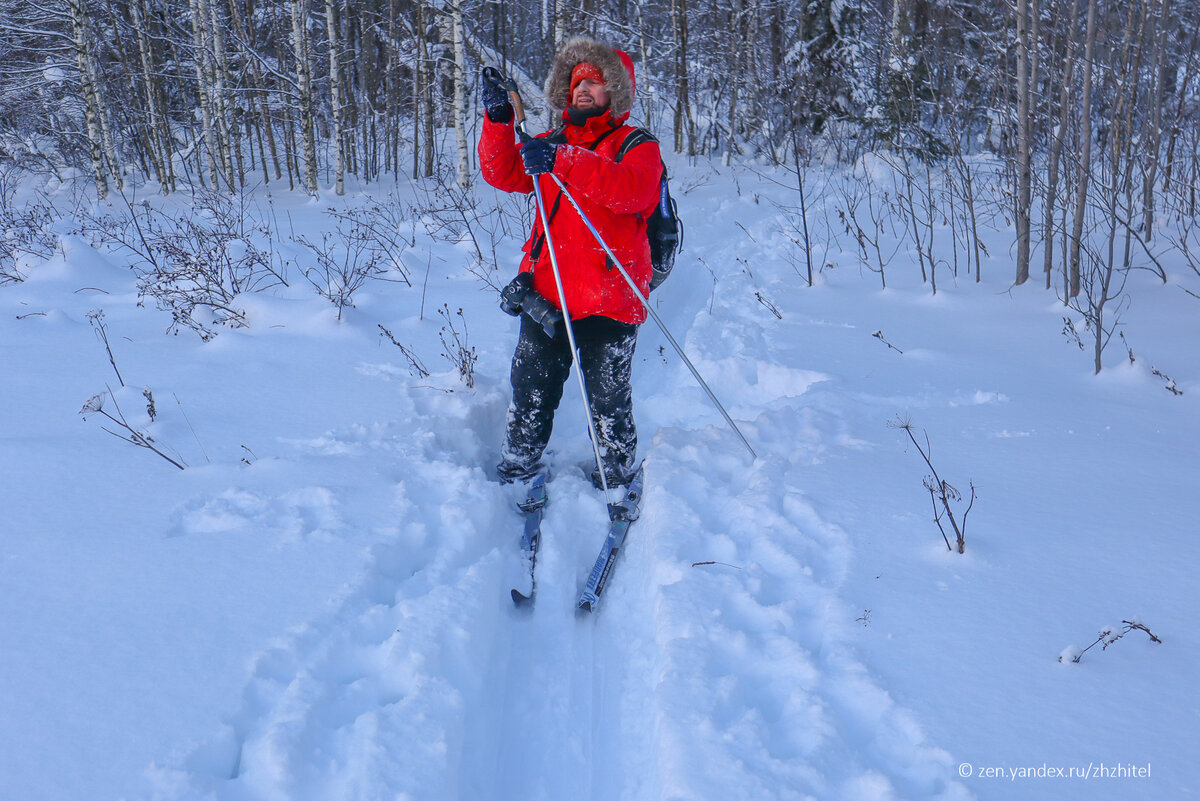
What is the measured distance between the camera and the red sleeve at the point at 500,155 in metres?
2.88

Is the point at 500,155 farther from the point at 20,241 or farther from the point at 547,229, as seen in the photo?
the point at 20,241

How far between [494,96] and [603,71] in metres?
0.46

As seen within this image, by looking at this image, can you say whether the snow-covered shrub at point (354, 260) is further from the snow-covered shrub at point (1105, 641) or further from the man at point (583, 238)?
the snow-covered shrub at point (1105, 641)

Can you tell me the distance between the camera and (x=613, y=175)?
263 cm

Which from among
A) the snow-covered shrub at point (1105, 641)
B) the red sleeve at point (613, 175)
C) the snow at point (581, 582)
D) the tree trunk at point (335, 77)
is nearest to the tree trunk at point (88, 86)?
the tree trunk at point (335, 77)

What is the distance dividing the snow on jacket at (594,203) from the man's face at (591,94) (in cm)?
3

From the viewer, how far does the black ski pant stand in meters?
3.12

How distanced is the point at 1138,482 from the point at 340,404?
3712 millimetres

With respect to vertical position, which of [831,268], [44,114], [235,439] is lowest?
[235,439]

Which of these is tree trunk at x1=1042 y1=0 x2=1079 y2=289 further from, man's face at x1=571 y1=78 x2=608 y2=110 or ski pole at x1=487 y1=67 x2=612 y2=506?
ski pole at x1=487 y1=67 x2=612 y2=506

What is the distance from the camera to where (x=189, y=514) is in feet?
8.60

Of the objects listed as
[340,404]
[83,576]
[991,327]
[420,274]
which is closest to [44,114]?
[420,274]

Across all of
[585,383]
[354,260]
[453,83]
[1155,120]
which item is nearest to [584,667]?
[585,383]

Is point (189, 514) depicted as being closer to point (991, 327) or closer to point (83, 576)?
point (83, 576)
